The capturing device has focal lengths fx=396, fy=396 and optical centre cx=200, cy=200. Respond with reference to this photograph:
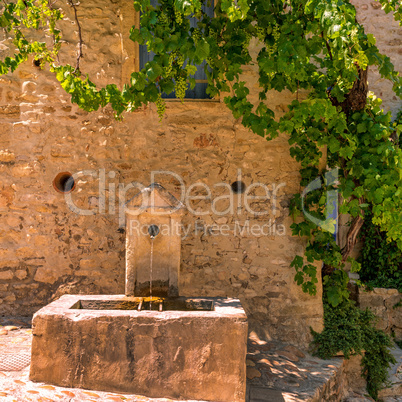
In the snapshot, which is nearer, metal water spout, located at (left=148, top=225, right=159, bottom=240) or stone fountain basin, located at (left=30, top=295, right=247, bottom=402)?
stone fountain basin, located at (left=30, top=295, right=247, bottom=402)

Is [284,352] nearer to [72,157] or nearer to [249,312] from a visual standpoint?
[249,312]

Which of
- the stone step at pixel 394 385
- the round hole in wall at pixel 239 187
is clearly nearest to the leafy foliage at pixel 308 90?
the stone step at pixel 394 385

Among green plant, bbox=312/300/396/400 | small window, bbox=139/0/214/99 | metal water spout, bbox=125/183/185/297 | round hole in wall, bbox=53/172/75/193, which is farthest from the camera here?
small window, bbox=139/0/214/99

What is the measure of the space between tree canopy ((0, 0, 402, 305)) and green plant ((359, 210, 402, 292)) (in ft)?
3.74

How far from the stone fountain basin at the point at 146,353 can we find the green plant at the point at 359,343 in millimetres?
1563

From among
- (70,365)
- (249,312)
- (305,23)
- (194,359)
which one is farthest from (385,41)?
(70,365)

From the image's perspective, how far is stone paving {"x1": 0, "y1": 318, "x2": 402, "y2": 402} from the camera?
265 cm

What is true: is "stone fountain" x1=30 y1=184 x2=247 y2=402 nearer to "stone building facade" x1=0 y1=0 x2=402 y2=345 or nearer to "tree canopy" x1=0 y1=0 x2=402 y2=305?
"stone building facade" x1=0 y1=0 x2=402 y2=345

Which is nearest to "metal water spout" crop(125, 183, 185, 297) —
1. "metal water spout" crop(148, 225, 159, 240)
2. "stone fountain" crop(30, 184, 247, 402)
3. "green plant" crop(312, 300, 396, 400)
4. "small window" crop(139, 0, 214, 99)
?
"metal water spout" crop(148, 225, 159, 240)

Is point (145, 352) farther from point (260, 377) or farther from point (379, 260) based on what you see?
point (379, 260)

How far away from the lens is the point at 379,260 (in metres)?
5.17

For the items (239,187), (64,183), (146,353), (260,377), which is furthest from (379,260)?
(64,183)

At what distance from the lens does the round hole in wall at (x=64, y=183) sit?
4273 millimetres

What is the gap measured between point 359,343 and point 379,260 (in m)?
1.60
